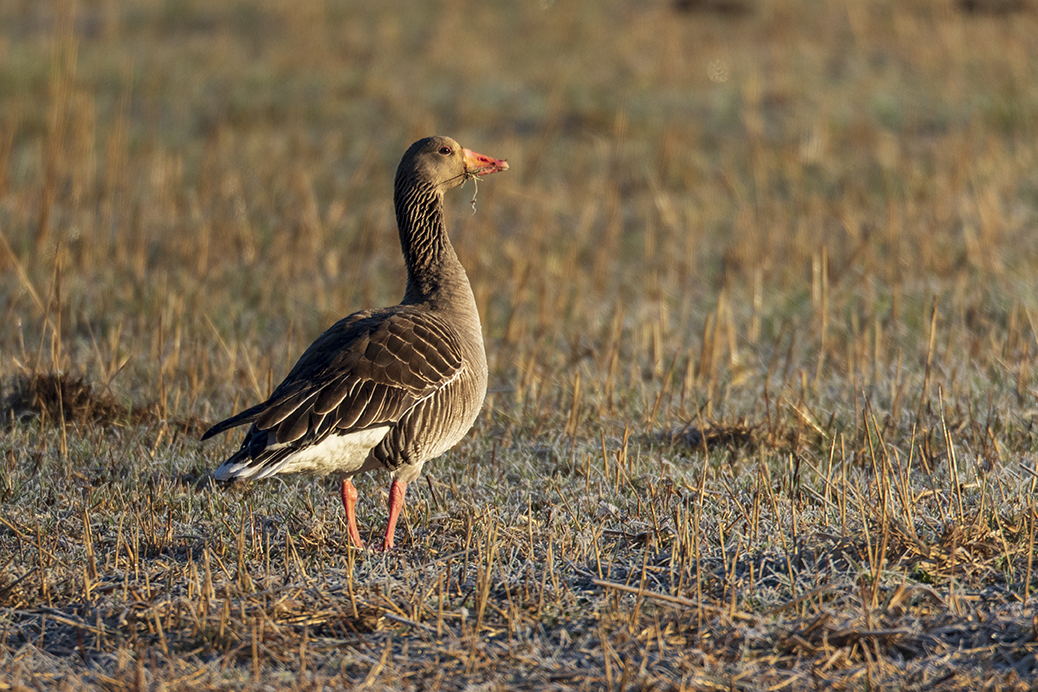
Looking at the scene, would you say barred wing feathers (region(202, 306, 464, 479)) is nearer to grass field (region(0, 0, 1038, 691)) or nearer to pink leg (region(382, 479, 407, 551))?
pink leg (region(382, 479, 407, 551))

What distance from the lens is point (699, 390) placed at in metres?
7.25

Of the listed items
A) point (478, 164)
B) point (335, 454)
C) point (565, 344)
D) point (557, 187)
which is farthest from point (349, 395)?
point (557, 187)

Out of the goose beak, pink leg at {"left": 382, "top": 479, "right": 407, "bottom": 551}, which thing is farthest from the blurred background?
pink leg at {"left": 382, "top": 479, "right": 407, "bottom": 551}

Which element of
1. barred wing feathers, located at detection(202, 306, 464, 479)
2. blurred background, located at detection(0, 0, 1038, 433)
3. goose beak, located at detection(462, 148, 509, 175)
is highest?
goose beak, located at detection(462, 148, 509, 175)

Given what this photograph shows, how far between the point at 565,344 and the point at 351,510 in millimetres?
3540

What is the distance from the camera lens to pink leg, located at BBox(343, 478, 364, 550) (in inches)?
192

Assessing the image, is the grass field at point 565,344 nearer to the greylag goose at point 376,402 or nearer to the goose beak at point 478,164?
the greylag goose at point 376,402

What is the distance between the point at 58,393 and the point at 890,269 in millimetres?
6487

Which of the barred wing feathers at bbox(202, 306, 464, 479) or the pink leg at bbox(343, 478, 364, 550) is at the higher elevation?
the barred wing feathers at bbox(202, 306, 464, 479)

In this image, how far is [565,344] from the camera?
327 inches

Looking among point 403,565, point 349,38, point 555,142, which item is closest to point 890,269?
point 555,142

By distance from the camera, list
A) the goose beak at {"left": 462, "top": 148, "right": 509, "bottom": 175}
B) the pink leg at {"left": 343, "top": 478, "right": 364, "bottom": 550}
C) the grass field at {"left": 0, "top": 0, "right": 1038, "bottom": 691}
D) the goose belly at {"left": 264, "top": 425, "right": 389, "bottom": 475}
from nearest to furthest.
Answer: the grass field at {"left": 0, "top": 0, "right": 1038, "bottom": 691}
the goose belly at {"left": 264, "top": 425, "right": 389, "bottom": 475}
the pink leg at {"left": 343, "top": 478, "right": 364, "bottom": 550}
the goose beak at {"left": 462, "top": 148, "right": 509, "bottom": 175}

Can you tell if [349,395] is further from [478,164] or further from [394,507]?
[478,164]

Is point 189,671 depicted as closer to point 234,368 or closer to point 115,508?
point 115,508
